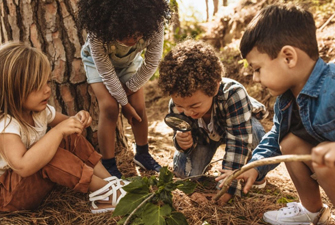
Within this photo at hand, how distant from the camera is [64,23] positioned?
2.53m

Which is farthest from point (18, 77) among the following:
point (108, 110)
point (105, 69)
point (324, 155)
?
point (324, 155)

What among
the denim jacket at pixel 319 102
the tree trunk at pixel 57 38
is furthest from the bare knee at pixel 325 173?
the tree trunk at pixel 57 38

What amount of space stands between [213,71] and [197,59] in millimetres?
131

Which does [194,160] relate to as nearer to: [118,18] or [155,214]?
[155,214]

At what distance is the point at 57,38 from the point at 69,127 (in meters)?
0.92

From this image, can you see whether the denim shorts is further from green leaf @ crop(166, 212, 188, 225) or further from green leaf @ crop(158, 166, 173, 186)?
green leaf @ crop(166, 212, 188, 225)

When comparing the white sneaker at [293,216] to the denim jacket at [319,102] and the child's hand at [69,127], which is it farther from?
the child's hand at [69,127]

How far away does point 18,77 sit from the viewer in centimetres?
184

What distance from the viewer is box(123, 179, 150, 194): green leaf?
1708 millimetres

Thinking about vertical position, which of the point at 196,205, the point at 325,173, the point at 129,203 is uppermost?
the point at 325,173

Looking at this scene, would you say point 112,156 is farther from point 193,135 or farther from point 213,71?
point 213,71

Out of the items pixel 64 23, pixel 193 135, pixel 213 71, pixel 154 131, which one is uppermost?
pixel 64 23

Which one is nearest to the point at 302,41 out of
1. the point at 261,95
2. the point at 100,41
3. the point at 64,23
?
the point at 100,41

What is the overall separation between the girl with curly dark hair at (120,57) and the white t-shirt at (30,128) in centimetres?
41
